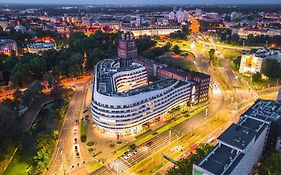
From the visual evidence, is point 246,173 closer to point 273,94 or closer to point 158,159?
point 158,159

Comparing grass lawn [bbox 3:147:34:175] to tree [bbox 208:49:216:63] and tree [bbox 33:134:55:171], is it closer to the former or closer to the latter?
tree [bbox 33:134:55:171]

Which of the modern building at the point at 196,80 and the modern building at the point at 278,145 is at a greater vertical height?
the modern building at the point at 196,80

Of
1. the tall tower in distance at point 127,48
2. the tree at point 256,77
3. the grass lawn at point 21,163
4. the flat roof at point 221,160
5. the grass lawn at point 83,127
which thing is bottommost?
the grass lawn at point 21,163

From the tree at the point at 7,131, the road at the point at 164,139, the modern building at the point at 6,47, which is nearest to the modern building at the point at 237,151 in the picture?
the road at the point at 164,139

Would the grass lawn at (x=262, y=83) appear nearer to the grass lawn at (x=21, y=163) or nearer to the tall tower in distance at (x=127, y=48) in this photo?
the tall tower in distance at (x=127, y=48)

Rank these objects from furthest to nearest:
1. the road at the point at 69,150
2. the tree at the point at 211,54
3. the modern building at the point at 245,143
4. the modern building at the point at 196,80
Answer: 1. the tree at the point at 211,54
2. the modern building at the point at 196,80
3. the road at the point at 69,150
4. the modern building at the point at 245,143
